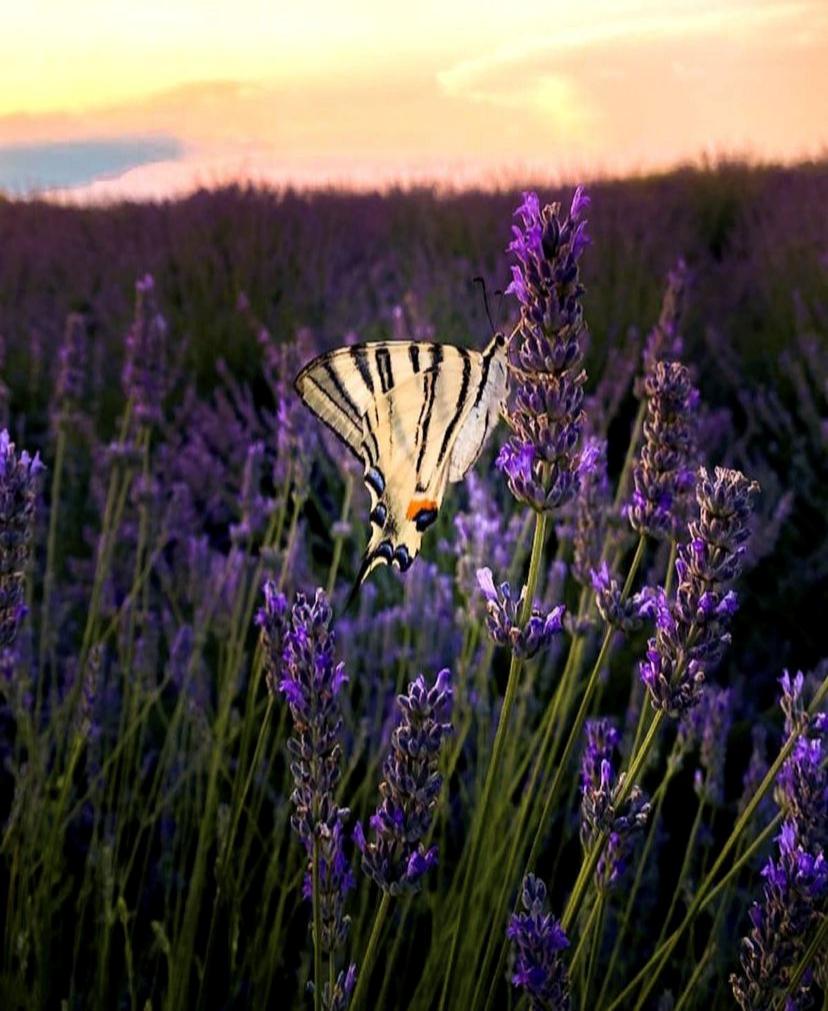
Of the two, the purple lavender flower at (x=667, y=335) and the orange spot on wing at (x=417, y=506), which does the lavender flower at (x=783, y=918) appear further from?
the purple lavender flower at (x=667, y=335)

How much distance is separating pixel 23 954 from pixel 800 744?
1110mm

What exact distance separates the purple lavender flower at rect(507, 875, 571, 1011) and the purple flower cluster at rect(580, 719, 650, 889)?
0.08m

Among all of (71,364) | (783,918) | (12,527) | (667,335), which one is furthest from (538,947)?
(71,364)

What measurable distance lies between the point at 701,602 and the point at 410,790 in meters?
0.27

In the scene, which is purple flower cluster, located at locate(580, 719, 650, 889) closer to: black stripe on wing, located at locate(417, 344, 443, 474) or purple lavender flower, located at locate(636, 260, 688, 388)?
black stripe on wing, located at locate(417, 344, 443, 474)

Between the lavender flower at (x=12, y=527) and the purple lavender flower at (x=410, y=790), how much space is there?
0.45m

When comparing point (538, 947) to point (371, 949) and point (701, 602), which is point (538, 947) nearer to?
point (371, 949)

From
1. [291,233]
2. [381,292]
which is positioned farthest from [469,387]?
[291,233]

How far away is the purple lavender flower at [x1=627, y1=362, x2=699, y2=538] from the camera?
123 cm

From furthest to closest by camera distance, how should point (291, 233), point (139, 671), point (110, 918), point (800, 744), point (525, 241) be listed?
1. point (291, 233)
2. point (139, 671)
3. point (110, 918)
4. point (800, 744)
5. point (525, 241)

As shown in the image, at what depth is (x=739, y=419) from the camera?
16.9 ft

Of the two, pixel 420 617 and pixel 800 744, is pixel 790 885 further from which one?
pixel 420 617

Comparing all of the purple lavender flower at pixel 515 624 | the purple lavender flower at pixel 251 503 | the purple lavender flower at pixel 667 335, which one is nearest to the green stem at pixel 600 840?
the purple lavender flower at pixel 515 624

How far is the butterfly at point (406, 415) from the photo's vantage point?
138 centimetres
